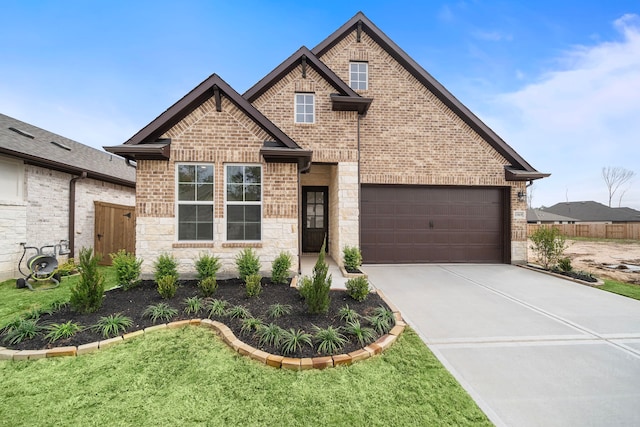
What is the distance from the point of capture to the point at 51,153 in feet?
27.3

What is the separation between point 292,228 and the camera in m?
6.23

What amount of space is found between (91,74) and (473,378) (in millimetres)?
20166

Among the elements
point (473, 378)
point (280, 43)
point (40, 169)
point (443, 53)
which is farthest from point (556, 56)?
point (40, 169)

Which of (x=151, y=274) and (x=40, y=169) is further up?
(x=40, y=169)

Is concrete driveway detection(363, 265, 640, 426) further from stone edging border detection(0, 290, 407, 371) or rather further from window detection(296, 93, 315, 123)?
window detection(296, 93, 315, 123)

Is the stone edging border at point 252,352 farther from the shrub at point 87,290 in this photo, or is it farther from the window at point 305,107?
the window at point 305,107

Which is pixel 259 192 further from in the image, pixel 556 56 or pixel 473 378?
pixel 556 56

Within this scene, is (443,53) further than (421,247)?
Yes

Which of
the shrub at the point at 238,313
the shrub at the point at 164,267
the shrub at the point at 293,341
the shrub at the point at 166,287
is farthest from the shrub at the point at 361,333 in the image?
the shrub at the point at 164,267

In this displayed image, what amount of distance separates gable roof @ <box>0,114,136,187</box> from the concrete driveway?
10.1 m

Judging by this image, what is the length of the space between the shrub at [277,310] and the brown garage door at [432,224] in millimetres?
4690

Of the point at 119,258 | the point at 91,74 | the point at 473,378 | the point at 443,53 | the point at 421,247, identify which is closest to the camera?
the point at 473,378

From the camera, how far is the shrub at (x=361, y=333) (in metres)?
3.22

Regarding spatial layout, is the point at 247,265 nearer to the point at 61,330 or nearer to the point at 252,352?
the point at 252,352
